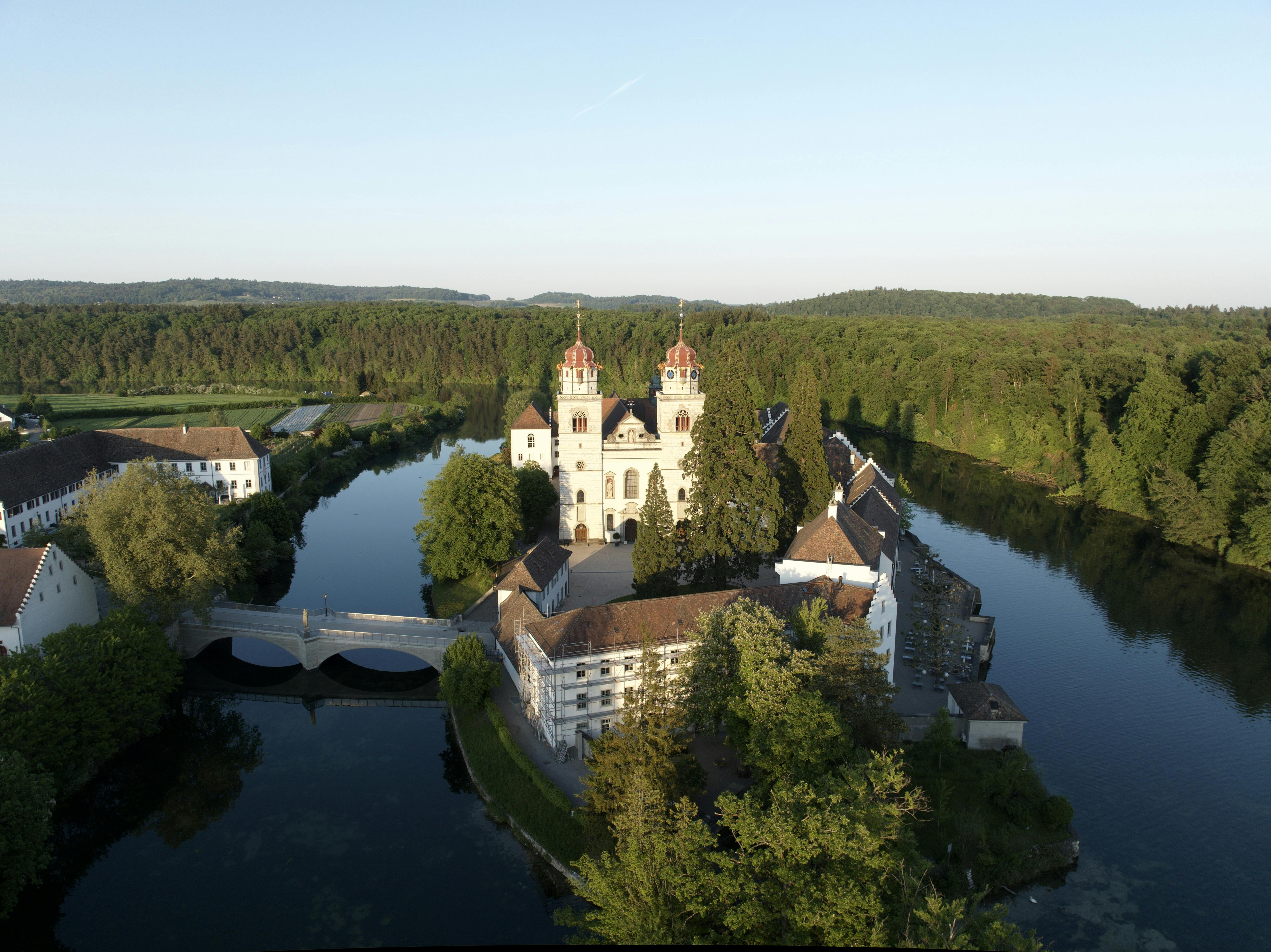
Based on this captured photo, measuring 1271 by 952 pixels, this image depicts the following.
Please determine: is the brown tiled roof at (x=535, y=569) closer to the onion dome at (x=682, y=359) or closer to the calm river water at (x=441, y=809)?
the calm river water at (x=441, y=809)

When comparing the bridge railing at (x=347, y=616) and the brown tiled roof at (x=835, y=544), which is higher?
the brown tiled roof at (x=835, y=544)

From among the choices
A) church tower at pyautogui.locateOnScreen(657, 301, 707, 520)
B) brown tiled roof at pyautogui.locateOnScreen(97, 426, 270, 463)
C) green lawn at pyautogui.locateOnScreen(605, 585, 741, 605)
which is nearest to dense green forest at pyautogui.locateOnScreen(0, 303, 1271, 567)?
church tower at pyautogui.locateOnScreen(657, 301, 707, 520)

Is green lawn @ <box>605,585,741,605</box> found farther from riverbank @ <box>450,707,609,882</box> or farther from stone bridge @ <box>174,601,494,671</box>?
riverbank @ <box>450,707,609,882</box>

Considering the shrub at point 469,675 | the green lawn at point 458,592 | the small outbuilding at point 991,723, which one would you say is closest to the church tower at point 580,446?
the green lawn at point 458,592

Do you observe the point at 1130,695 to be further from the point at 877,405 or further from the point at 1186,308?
the point at 1186,308

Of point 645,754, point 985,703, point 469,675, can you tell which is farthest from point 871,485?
point 645,754

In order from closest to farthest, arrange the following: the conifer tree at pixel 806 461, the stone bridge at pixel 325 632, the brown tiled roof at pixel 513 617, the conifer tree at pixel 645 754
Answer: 1. the conifer tree at pixel 645 754
2. the brown tiled roof at pixel 513 617
3. the stone bridge at pixel 325 632
4. the conifer tree at pixel 806 461

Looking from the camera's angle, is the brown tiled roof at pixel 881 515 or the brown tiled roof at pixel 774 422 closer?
the brown tiled roof at pixel 881 515

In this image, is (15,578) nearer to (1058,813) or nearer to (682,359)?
(682,359)
